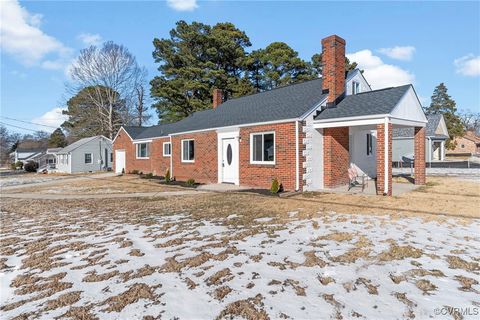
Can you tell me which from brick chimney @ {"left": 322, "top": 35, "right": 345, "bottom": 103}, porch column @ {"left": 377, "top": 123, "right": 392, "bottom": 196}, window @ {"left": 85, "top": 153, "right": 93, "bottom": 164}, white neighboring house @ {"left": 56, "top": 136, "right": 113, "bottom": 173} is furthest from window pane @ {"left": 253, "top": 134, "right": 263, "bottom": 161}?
window @ {"left": 85, "top": 153, "right": 93, "bottom": 164}

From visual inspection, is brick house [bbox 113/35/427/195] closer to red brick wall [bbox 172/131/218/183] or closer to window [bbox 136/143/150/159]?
red brick wall [bbox 172/131/218/183]

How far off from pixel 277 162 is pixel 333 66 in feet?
15.7

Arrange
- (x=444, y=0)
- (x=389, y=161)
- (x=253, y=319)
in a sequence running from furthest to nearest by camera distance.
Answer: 1. (x=444, y=0)
2. (x=389, y=161)
3. (x=253, y=319)

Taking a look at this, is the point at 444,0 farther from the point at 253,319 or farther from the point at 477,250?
the point at 253,319

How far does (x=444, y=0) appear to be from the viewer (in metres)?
11.6

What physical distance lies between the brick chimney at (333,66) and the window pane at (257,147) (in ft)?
11.1

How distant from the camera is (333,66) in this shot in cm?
1230

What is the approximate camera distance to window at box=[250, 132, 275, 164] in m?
12.2

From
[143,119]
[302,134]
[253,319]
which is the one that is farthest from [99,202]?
[143,119]

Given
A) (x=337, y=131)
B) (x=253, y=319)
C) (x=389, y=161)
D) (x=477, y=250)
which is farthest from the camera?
(x=337, y=131)

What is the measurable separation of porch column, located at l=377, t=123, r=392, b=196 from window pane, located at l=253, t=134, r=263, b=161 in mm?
4741

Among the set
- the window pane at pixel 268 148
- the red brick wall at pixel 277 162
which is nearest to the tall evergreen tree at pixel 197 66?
the red brick wall at pixel 277 162

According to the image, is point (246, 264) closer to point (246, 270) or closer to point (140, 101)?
point (246, 270)

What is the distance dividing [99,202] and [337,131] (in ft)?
32.7
